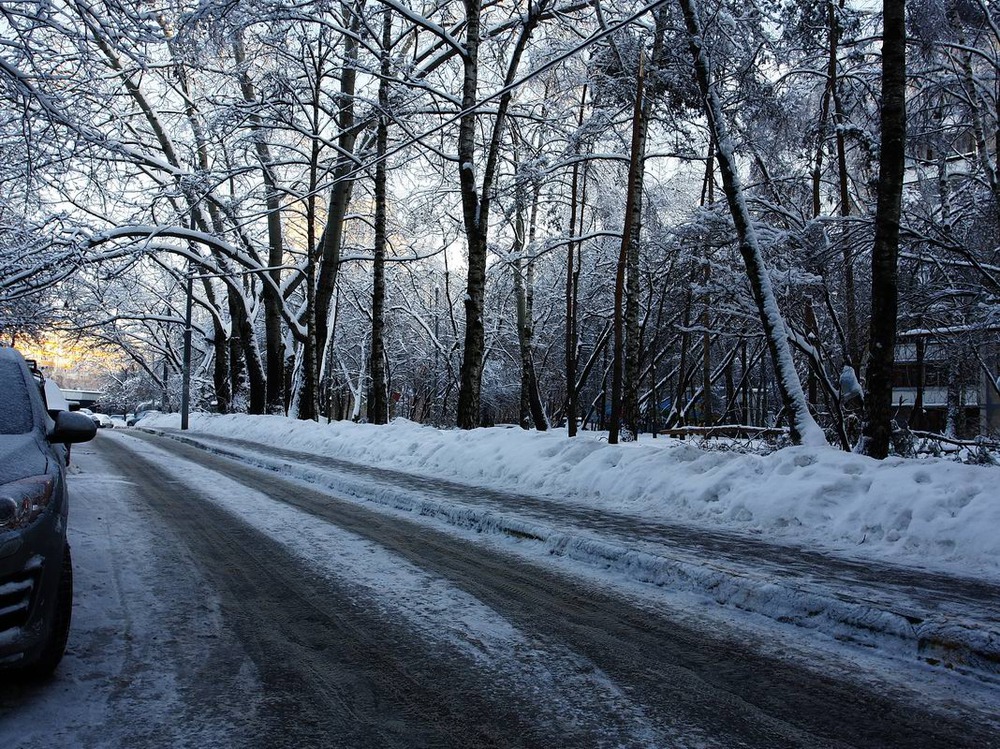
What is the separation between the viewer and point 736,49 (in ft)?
43.8

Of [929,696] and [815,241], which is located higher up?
[815,241]

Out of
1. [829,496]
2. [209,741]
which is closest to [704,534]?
[829,496]

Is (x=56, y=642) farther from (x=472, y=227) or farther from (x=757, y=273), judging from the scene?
(x=472, y=227)

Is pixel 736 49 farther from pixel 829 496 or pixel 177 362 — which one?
pixel 177 362

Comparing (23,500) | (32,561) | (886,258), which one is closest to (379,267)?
(886,258)

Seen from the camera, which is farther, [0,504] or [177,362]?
[177,362]

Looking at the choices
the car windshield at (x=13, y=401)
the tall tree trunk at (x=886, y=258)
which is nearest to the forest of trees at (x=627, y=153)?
the tall tree trunk at (x=886, y=258)

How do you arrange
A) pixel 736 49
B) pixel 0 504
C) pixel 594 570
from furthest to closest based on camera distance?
pixel 736 49
pixel 594 570
pixel 0 504

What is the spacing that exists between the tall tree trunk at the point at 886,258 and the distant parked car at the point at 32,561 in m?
8.28

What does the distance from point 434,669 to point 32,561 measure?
5.74ft

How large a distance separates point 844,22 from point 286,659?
16.5 meters

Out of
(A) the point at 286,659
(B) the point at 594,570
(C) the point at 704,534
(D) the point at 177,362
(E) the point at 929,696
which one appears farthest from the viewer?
(D) the point at 177,362

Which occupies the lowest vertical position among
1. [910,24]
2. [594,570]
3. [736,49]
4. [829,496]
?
[594,570]

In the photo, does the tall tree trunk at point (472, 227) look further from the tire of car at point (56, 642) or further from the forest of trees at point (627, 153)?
the tire of car at point (56, 642)
